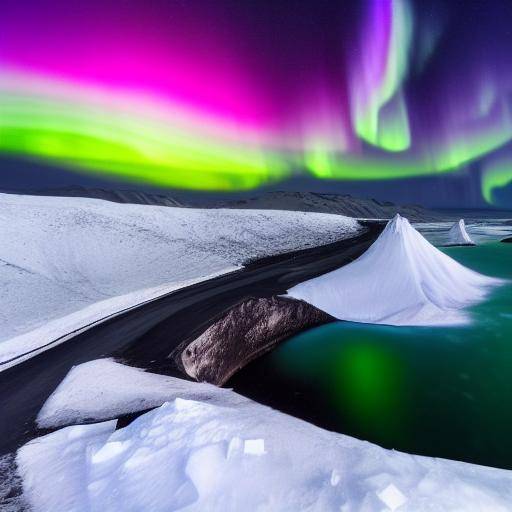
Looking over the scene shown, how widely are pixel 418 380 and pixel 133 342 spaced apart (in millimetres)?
12182

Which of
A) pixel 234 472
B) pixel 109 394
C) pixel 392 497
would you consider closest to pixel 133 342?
pixel 109 394

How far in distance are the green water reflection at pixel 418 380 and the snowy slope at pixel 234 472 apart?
5.00 metres

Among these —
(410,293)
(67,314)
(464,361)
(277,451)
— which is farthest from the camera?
(410,293)

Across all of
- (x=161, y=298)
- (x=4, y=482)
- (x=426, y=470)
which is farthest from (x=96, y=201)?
(x=426, y=470)

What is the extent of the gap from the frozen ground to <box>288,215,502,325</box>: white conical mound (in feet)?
36.3

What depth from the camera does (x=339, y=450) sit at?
20.1 feet

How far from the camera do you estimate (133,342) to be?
13906 millimetres

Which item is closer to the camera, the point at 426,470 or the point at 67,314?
the point at 426,470

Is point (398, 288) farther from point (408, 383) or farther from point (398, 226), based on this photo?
point (408, 383)

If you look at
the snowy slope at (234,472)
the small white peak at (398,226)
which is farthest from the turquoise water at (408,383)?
the small white peak at (398,226)

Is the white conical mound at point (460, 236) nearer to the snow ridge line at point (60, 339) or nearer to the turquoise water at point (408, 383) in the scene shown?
the turquoise water at point (408, 383)

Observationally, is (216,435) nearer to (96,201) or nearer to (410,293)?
(410,293)

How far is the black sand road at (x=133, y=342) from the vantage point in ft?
30.5

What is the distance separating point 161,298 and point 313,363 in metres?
10.5
